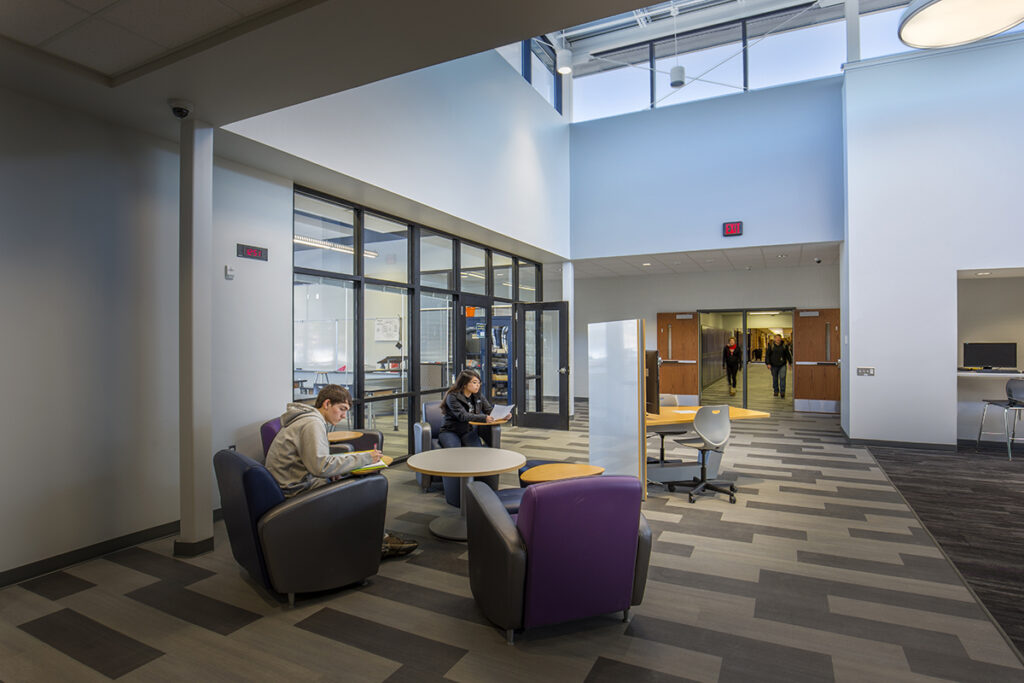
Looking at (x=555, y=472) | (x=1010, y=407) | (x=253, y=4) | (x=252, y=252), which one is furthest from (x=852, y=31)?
(x=252, y=252)

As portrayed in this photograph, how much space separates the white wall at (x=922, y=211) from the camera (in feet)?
23.6

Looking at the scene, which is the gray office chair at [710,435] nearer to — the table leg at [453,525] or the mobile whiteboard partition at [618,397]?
the mobile whiteboard partition at [618,397]

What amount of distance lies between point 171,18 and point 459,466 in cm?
308

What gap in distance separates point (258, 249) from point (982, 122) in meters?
9.29

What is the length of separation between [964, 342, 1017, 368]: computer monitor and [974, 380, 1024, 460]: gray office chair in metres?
0.51

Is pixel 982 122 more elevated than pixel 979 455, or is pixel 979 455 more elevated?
pixel 982 122

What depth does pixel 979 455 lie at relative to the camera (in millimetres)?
7133

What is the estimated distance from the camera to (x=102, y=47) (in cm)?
304

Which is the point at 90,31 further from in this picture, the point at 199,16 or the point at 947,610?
the point at 947,610

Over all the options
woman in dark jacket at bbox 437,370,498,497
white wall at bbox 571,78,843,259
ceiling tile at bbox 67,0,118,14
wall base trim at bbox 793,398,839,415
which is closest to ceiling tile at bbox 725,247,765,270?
white wall at bbox 571,78,843,259

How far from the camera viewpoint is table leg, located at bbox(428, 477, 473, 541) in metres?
4.10

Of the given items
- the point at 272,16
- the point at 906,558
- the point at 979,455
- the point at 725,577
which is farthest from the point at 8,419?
the point at 979,455

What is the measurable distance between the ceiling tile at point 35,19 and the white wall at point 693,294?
9702mm

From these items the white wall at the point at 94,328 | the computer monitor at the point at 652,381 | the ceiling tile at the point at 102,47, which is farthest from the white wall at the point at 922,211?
the ceiling tile at the point at 102,47
